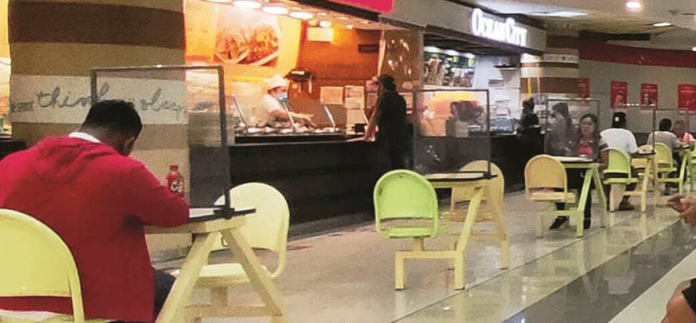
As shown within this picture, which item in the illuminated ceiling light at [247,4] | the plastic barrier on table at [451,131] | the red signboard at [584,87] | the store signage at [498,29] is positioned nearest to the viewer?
the plastic barrier on table at [451,131]

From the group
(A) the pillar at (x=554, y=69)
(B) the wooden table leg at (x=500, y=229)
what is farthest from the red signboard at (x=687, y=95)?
(B) the wooden table leg at (x=500, y=229)

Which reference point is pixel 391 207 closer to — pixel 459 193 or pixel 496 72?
pixel 459 193

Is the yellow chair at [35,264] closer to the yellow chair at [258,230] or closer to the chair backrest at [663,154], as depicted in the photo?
the yellow chair at [258,230]

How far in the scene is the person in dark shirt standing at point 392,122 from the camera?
10453 millimetres

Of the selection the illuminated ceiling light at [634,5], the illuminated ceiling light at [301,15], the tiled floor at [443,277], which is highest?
the illuminated ceiling light at [634,5]

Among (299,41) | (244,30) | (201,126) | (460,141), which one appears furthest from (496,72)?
(201,126)

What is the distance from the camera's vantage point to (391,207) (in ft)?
20.9

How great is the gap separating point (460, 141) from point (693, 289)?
5284mm

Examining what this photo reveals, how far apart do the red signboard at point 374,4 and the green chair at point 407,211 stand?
4.30m

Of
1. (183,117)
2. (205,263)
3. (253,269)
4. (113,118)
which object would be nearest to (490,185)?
(183,117)

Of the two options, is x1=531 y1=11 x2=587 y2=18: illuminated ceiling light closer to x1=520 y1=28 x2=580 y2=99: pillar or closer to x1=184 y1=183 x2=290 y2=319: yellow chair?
x1=520 y1=28 x2=580 y2=99: pillar

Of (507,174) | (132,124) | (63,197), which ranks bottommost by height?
(507,174)

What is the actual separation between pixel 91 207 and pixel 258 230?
1318 millimetres

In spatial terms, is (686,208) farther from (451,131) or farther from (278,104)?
(278,104)
